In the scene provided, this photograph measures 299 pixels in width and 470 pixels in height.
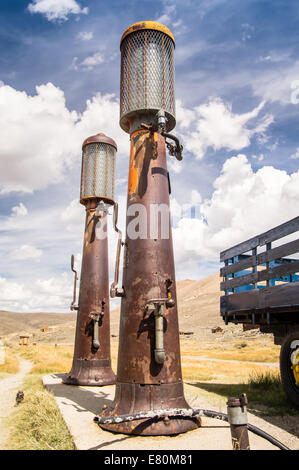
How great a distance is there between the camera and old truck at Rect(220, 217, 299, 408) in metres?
7.66

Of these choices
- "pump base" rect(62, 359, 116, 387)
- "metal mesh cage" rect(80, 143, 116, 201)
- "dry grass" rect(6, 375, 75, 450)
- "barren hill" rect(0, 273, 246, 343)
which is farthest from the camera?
"barren hill" rect(0, 273, 246, 343)

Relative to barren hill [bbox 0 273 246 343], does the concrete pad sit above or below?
below

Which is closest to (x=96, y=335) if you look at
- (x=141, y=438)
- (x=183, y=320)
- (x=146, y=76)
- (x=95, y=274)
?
(x=95, y=274)

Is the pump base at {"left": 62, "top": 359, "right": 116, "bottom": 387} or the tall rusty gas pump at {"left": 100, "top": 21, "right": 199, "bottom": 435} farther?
the pump base at {"left": 62, "top": 359, "right": 116, "bottom": 387}

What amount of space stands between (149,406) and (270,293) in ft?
12.7

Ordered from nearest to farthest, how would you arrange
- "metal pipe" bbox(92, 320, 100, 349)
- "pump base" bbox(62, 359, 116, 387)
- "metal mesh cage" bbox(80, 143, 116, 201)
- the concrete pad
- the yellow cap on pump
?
the concrete pad < the yellow cap on pump < "pump base" bbox(62, 359, 116, 387) < "metal pipe" bbox(92, 320, 100, 349) < "metal mesh cage" bbox(80, 143, 116, 201)

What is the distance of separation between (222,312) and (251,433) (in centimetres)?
483

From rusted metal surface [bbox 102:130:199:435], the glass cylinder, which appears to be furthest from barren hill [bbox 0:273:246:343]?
rusted metal surface [bbox 102:130:199:435]

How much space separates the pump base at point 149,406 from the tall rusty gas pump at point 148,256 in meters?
0.01

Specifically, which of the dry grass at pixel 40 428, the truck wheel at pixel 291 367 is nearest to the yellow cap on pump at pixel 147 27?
the truck wheel at pixel 291 367

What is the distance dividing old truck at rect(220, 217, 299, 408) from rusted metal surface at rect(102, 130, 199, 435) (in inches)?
102

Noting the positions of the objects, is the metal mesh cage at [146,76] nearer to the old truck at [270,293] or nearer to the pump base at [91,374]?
the old truck at [270,293]

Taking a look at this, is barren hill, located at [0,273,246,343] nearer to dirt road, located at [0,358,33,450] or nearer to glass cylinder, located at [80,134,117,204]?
dirt road, located at [0,358,33,450]
